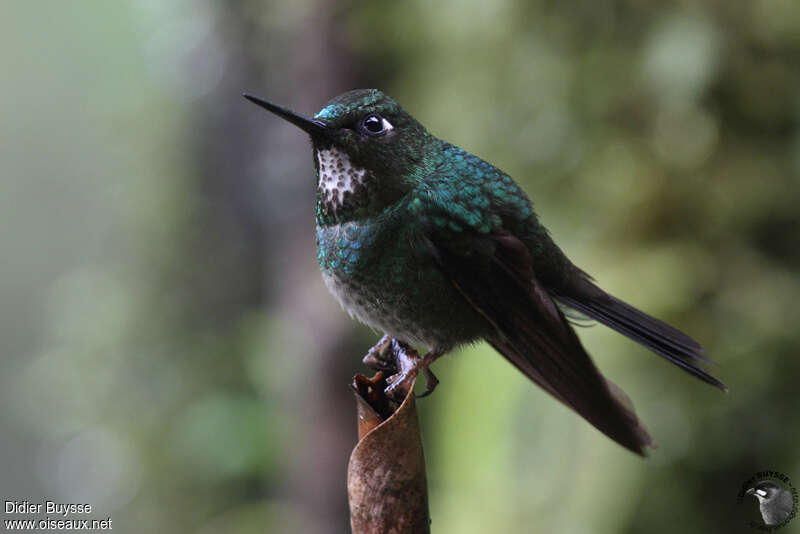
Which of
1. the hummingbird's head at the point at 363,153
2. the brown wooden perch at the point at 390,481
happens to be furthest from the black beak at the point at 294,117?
the brown wooden perch at the point at 390,481

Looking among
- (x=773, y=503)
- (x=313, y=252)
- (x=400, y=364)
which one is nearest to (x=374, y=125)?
(x=400, y=364)

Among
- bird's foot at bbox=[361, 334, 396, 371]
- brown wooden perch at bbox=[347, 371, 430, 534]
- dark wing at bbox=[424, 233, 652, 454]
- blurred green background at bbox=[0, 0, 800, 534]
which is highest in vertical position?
blurred green background at bbox=[0, 0, 800, 534]

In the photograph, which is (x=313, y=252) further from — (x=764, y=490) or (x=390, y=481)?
(x=390, y=481)

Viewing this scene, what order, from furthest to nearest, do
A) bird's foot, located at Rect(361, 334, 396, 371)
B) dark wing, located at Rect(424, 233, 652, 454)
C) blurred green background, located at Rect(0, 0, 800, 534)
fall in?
blurred green background, located at Rect(0, 0, 800, 534), bird's foot, located at Rect(361, 334, 396, 371), dark wing, located at Rect(424, 233, 652, 454)

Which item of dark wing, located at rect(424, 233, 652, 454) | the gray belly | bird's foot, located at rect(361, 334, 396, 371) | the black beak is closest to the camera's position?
the black beak

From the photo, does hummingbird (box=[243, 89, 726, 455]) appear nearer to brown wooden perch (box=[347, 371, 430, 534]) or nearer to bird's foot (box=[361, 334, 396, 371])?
bird's foot (box=[361, 334, 396, 371])

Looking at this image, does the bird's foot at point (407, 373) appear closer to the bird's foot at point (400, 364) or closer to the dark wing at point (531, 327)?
the bird's foot at point (400, 364)

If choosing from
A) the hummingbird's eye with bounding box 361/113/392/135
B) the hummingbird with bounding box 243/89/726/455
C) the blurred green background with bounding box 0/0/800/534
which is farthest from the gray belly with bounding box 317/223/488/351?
the blurred green background with bounding box 0/0/800/534

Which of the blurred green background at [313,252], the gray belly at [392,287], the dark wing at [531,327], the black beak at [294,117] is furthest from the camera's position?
the blurred green background at [313,252]
